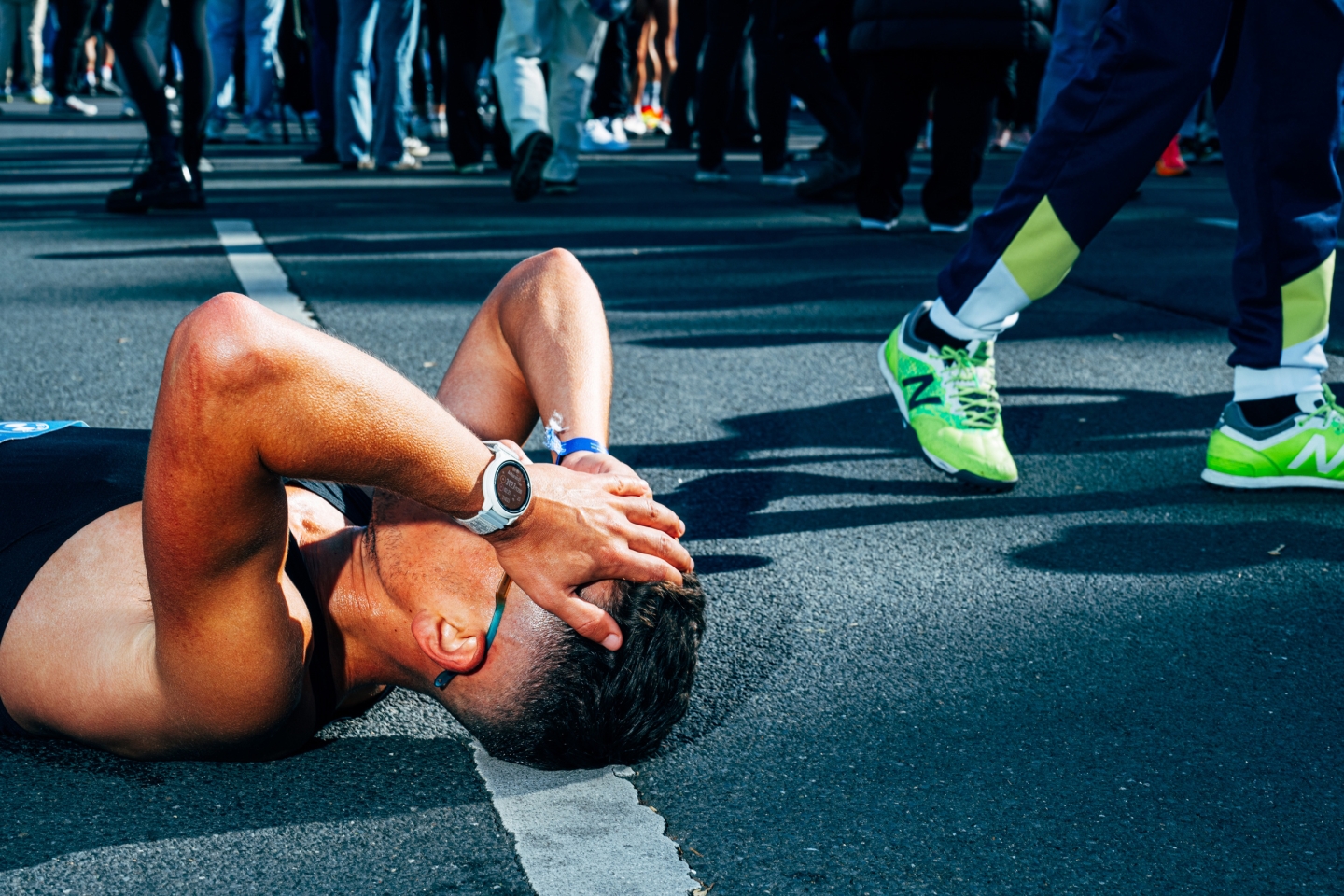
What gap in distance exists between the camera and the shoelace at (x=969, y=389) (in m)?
3.09

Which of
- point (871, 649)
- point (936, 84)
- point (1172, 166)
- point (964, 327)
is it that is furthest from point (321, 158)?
point (871, 649)

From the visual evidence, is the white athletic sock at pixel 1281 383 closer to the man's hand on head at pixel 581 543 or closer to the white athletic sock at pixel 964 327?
the white athletic sock at pixel 964 327

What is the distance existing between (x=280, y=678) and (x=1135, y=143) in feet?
6.54

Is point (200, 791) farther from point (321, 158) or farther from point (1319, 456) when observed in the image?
point (321, 158)

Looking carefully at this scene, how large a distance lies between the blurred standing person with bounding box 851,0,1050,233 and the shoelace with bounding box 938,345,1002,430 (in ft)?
9.98

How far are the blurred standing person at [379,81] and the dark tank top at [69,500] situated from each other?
758cm

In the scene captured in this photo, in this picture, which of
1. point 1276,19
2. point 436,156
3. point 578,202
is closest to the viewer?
point 1276,19

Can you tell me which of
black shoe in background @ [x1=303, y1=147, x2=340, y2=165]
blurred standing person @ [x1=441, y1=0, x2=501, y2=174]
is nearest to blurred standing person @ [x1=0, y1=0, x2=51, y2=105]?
black shoe in background @ [x1=303, y1=147, x2=340, y2=165]

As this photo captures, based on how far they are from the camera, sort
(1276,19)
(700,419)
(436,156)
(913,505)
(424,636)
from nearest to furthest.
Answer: (424,636)
(1276,19)
(913,505)
(700,419)
(436,156)

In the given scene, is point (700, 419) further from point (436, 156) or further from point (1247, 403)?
point (436, 156)

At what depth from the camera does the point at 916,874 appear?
5.45 ft

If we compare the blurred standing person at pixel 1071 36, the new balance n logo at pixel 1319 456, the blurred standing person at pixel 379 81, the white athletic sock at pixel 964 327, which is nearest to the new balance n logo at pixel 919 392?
the white athletic sock at pixel 964 327

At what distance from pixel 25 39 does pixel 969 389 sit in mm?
18010

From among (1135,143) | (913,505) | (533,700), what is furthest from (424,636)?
(1135,143)
